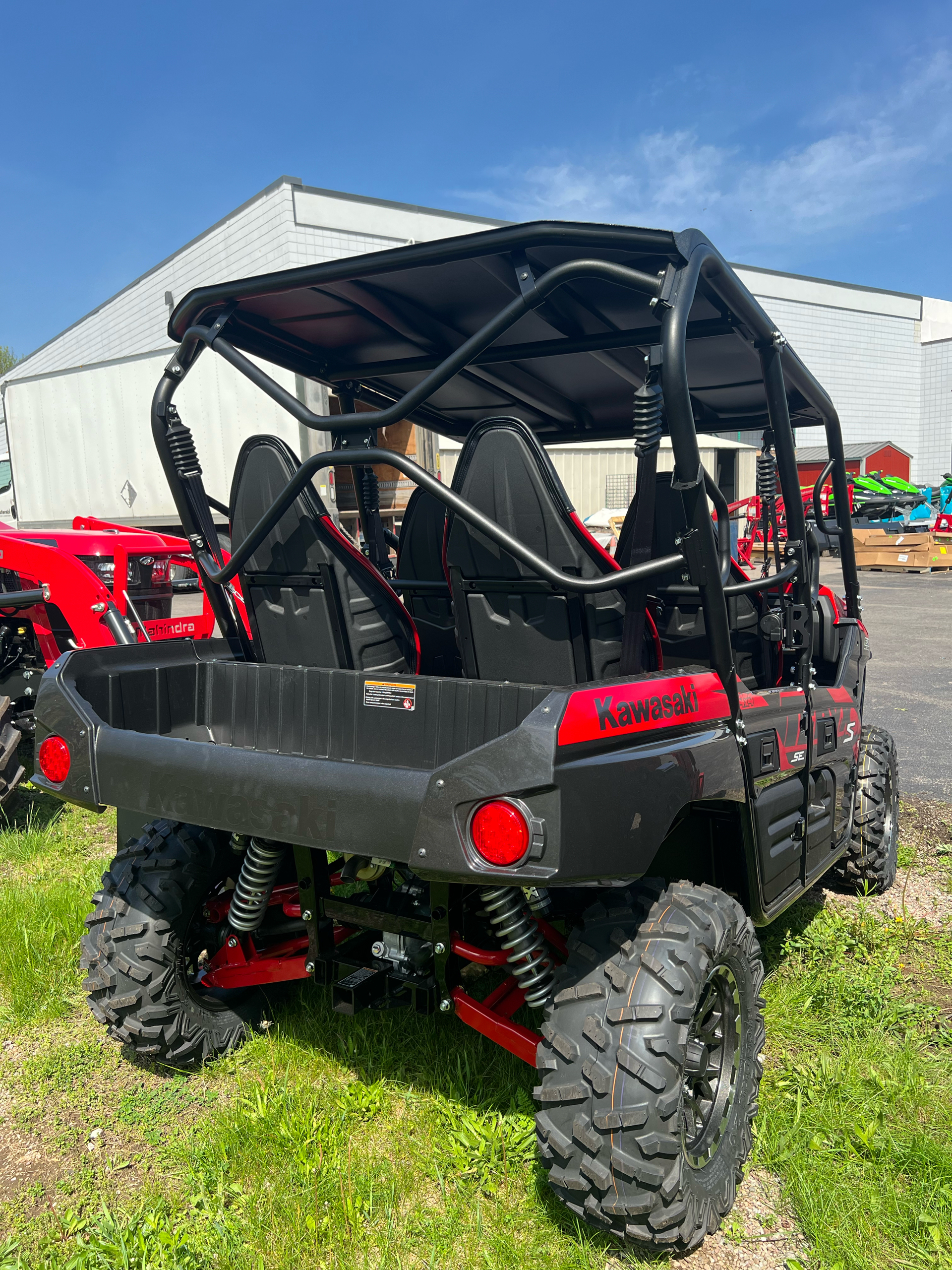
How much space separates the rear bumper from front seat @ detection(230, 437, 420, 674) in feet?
0.30

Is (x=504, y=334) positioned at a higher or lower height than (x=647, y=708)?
higher

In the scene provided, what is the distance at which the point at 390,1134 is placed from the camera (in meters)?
2.54

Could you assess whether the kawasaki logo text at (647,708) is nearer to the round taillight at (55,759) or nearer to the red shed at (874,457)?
the round taillight at (55,759)

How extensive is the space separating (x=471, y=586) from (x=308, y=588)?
535mm

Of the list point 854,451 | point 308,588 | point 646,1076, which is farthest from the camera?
point 854,451

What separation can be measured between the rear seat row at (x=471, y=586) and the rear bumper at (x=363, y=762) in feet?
0.30

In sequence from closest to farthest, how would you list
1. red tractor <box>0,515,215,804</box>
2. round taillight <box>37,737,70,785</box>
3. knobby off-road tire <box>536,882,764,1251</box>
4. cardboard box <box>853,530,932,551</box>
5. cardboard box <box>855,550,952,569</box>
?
knobby off-road tire <box>536,882,764,1251</box> → round taillight <box>37,737,70,785</box> → red tractor <box>0,515,215,804</box> → cardboard box <box>853,530,932,551</box> → cardboard box <box>855,550,952,569</box>

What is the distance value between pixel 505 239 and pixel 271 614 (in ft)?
4.31

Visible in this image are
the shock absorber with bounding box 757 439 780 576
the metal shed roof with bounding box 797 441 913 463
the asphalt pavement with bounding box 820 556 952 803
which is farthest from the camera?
the metal shed roof with bounding box 797 441 913 463

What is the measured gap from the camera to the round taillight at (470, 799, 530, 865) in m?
1.81

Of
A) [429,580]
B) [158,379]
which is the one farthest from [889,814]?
[158,379]

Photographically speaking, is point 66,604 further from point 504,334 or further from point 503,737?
point 503,737

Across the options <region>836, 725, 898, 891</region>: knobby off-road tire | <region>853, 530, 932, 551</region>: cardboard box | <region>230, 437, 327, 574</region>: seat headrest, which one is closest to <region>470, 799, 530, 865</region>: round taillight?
<region>230, 437, 327, 574</region>: seat headrest

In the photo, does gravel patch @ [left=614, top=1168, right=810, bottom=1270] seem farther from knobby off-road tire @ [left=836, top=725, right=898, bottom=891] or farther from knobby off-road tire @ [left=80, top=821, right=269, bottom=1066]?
knobby off-road tire @ [left=836, top=725, right=898, bottom=891]
